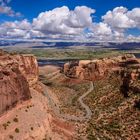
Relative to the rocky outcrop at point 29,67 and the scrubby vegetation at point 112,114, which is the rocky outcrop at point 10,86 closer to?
the scrubby vegetation at point 112,114

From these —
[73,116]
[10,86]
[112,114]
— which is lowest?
[73,116]

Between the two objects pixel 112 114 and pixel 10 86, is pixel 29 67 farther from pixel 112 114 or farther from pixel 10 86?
pixel 10 86

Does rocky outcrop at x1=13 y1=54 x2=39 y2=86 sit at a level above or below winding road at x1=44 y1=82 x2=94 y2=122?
above

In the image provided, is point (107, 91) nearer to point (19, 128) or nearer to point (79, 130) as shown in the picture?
point (79, 130)

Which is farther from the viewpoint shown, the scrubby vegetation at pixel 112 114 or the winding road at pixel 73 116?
the winding road at pixel 73 116

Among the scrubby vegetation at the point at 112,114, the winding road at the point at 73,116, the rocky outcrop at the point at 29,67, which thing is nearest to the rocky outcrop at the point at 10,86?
the scrubby vegetation at the point at 112,114

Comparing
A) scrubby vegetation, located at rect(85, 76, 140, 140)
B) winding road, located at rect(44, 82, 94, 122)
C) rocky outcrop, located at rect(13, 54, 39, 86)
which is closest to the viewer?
scrubby vegetation, located at rect(85, 76, 140, 140)

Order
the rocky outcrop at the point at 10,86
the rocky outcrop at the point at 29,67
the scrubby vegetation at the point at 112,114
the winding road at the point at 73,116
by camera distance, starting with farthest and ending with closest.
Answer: the rocky outcrop at the point at 29,67, the winding road at the point at 73,116, the scrubby vegetation at the point at 112,114, the rocky outcrop at the point at 10,86

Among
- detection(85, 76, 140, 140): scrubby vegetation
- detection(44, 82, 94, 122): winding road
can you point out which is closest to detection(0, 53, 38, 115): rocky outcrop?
detection(85, 76, 140, 140): scrubby vegetation

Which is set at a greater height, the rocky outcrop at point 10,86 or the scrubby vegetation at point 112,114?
the rocky outcrop at point 10,86

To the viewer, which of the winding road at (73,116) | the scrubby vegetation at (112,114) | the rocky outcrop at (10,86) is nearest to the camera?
the rocky outcrop at (10,86)

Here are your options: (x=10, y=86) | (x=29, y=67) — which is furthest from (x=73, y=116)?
(x=10, y=86)

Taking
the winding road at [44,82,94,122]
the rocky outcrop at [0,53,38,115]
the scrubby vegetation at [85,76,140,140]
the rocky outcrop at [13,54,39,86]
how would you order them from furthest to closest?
the rocky outcrop at [13,54,39,86] → the winding road at [44,82,94,122] → the scrubby vegetation at [85,76,140,140] → the rocky outcrop at [0,53,38,115]

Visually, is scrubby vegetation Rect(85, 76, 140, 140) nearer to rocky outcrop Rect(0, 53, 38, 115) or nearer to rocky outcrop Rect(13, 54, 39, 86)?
rocky outcrop Rect(0, 53, 38, 115)
